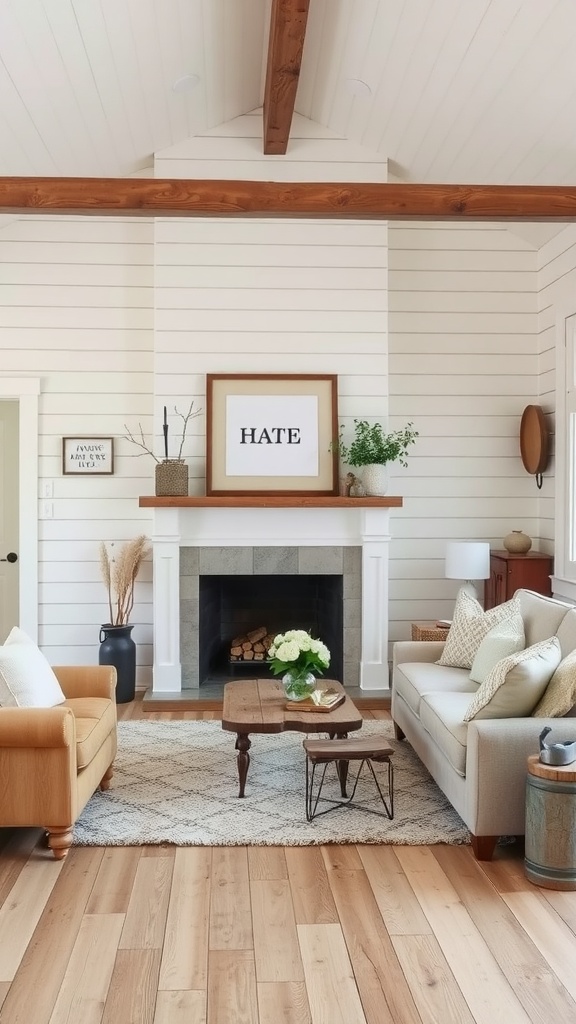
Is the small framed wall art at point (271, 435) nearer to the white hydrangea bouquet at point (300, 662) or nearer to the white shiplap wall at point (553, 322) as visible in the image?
the white shiplap wall at point (553, 322)

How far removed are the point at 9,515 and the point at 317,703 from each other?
10.8 ft

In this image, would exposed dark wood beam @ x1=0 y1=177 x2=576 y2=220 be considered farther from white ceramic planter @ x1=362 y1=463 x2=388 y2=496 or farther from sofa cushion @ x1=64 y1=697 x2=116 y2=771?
sofa cushion @ x1=64 y1=697 x2=116 y2=771

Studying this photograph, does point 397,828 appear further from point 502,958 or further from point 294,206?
point 294,206

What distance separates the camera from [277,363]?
20.3 feet

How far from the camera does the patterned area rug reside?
3.69m

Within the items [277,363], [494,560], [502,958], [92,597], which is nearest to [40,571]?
[92,597]

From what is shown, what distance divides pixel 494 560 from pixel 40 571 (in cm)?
318

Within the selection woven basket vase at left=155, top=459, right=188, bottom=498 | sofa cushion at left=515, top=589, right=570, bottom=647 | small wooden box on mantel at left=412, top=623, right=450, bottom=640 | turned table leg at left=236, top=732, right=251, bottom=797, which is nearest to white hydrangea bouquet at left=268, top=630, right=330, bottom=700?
turned table leg at left=236, top=732, right=251, bottom=797

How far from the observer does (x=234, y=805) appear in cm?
403

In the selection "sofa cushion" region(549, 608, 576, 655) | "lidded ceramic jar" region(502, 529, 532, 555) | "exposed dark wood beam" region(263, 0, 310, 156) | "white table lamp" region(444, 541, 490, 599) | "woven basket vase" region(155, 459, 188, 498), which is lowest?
"sofa cushion" region(549, 608, 576, 655)

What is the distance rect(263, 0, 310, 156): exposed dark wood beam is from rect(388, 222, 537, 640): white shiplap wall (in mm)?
1307

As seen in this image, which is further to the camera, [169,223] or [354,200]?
[169,223]

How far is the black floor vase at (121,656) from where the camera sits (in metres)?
6.07

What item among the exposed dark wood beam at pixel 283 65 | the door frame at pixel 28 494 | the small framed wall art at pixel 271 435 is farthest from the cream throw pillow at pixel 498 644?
the door frame at pixel 28 494
